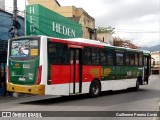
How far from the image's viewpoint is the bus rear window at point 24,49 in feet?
50.9

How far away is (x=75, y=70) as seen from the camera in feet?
56.7

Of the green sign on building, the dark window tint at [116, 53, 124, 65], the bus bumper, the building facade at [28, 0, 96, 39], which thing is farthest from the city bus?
the building facade at [28, 0, 96, 39]

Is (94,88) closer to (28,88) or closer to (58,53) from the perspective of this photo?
(58,53)

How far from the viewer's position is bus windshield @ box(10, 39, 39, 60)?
611 inches

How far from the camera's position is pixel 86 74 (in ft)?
59.7

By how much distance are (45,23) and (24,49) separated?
48.0 feet

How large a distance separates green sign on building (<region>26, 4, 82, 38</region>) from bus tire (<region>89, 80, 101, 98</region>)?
391 inches

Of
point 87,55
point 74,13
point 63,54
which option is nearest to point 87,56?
point 87,55

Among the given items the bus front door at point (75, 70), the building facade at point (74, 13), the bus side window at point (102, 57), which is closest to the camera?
the bus front door at point (75, 70)

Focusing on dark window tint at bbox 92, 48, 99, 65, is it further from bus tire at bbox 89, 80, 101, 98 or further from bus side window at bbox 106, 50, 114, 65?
bus side window at bbox 106, 50, 114, 65

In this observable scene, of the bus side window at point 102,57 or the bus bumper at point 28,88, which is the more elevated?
the bus side window at point 102,57

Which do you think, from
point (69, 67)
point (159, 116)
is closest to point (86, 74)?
point (69, 67)

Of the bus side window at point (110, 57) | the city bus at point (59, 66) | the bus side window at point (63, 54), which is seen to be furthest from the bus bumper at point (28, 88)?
the bus side window at point (110, 57)

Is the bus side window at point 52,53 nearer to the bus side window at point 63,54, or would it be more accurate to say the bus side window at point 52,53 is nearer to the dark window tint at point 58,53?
the dark window tint at point 58,53
